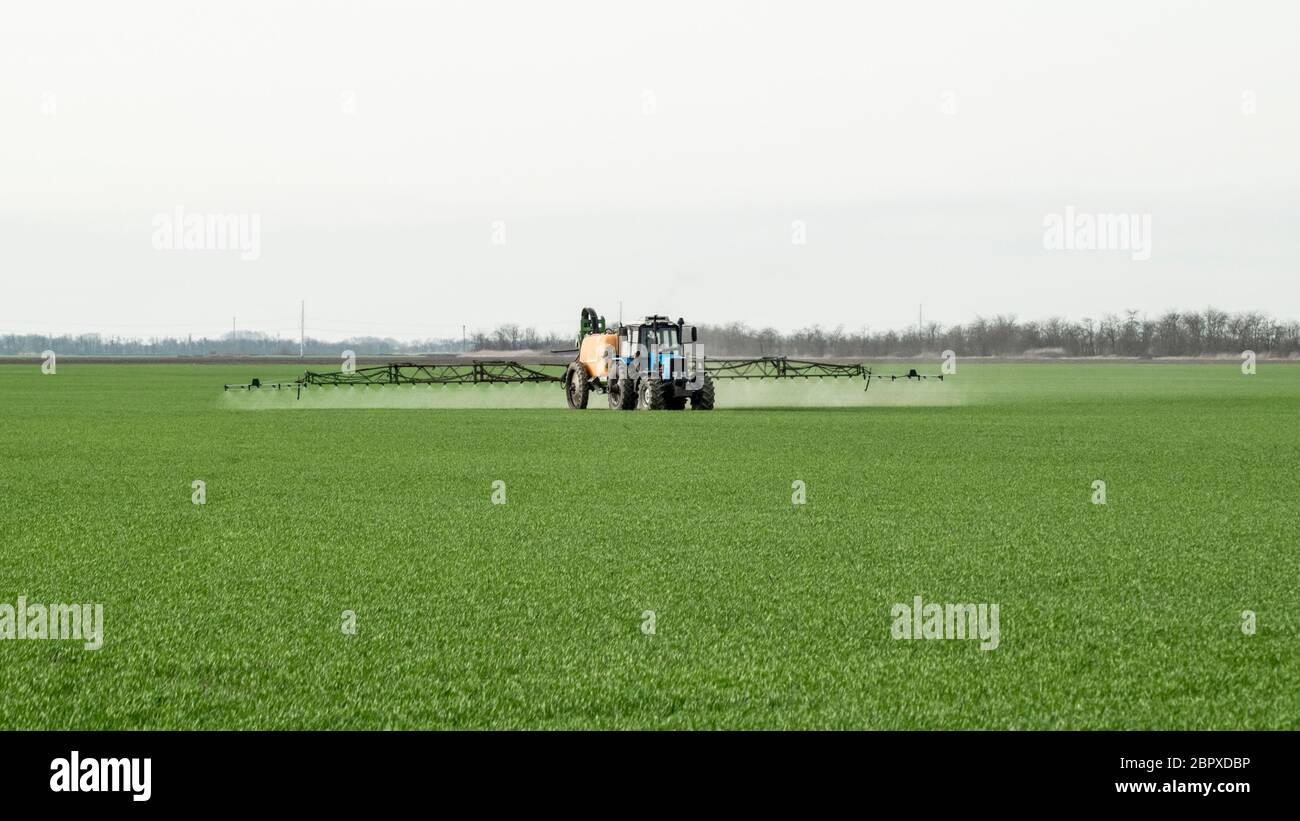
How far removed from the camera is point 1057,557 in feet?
37.2

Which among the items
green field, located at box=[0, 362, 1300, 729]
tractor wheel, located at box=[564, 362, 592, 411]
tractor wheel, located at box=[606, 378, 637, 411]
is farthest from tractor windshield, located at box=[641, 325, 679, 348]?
green field, located at box=[0, 362, 1300, 729]

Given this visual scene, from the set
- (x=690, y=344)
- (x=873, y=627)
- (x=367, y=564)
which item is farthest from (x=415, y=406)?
(x=873, y=627)

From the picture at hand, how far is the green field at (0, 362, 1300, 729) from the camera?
6.78 metres

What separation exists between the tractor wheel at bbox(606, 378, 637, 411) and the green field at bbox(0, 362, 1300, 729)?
1409 centimetres

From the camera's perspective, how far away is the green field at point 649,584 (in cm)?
678

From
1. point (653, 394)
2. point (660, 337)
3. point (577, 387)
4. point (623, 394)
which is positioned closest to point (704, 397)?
point (653, 394)

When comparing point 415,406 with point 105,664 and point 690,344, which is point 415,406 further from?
point 105,664

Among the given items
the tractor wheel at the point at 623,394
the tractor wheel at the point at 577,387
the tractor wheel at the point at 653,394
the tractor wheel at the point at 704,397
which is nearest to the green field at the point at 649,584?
the tractor wheel at the point at 653,394

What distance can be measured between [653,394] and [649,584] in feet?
86.8

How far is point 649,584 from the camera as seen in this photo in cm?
1001

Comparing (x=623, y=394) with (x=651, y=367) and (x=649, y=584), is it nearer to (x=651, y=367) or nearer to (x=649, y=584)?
(x=651, y=367)
